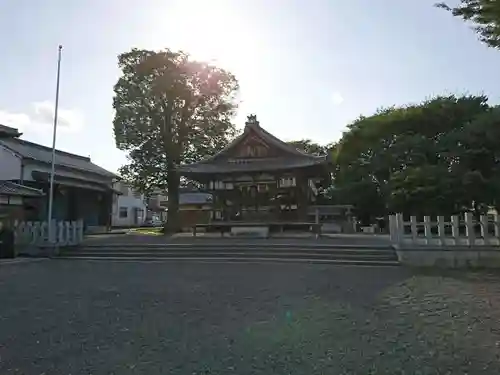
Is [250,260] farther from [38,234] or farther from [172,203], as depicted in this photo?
[172,203]

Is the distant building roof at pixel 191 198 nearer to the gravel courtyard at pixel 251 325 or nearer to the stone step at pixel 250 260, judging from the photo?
the stone step at pixel 250 260

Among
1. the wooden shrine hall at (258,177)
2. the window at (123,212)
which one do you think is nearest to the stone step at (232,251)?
the wooden shrine hall at (258,177)

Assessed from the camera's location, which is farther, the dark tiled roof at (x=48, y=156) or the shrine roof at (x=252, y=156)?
the shrine roof at (x=252, y=156)

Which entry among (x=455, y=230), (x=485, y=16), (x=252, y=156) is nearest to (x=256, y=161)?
(x=252, y=156)

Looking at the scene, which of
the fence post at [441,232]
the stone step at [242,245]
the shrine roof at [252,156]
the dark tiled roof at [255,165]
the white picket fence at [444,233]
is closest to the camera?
the white picket fence at [444,233]

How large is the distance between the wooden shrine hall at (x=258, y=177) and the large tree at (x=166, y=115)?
239cm

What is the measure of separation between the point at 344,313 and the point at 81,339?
147 inches

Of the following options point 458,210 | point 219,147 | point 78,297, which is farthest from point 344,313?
point 219,147

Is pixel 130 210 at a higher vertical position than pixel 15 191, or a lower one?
higher

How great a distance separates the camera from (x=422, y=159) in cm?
2423

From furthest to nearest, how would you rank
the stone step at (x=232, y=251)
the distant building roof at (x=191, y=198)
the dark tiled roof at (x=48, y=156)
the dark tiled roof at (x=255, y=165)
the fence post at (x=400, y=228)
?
the distant building roof at (x=191, y=198)
the dark tiled roof at (x=48, y=156)
the dark tiled roof at (x=255, y=165)
the stone step at (x=232, y=251)
the fence post at (x=400, y=228)

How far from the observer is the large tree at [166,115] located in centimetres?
2812

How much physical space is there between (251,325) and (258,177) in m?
20.7

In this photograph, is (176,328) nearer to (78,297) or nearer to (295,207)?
(78,297)
